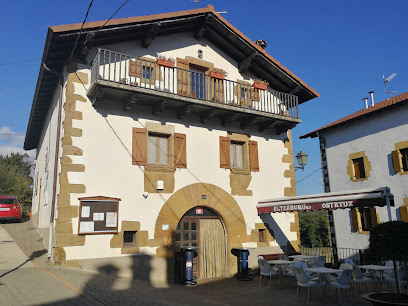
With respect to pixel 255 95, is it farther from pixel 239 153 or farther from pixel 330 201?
pixel 330 201

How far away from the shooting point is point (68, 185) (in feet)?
32.1

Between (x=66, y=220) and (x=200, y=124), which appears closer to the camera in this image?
(x=66, y=220)

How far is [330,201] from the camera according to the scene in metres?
10.8

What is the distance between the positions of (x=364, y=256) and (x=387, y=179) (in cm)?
335

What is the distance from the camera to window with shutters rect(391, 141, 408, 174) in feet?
43.6

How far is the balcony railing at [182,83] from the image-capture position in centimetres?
1094

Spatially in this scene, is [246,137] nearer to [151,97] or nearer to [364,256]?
[151,97]

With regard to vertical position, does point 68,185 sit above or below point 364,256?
above

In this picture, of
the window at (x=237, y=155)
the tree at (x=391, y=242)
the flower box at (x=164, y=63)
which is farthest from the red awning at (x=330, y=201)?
the flower box at (x=164, y=63)

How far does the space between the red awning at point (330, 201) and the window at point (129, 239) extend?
504 centimetres

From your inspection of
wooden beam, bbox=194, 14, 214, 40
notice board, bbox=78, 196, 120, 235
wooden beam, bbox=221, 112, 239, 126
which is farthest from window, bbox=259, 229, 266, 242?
wooden beam, bbox=194, 14, 214, 40

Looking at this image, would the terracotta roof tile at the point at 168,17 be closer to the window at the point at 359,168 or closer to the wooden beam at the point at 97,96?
the wooden beam at the point at 97,96

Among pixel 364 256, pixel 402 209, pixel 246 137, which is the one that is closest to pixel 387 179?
pixel 402 209

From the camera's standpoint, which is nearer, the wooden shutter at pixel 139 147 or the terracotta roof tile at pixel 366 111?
the wooden shutter at pixel 139 147
